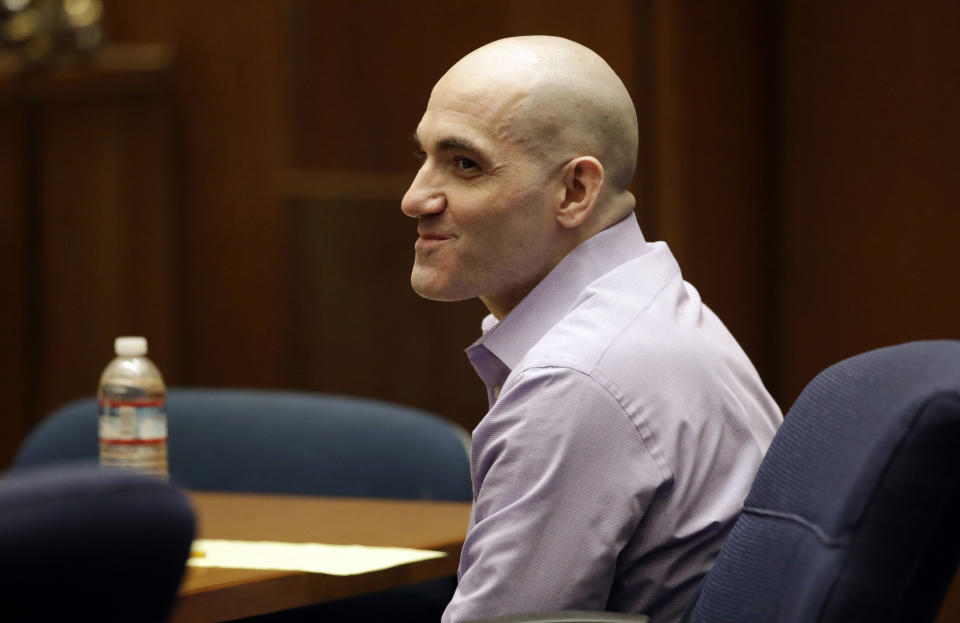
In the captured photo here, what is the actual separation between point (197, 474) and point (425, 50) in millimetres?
1896

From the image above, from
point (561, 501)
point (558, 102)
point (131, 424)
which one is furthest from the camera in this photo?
point (131, 424)

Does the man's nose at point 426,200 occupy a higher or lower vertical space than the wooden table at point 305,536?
higher

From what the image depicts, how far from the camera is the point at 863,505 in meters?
1.25

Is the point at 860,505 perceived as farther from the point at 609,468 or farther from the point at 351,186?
the point at 351,186

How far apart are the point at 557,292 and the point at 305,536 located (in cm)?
52

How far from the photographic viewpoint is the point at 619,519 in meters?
1.53

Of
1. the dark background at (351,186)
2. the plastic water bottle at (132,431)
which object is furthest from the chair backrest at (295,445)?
the dark background at (351,186)

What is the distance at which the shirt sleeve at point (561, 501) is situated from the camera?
5.00ft

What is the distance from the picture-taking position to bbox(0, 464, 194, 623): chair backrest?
2.60 ft

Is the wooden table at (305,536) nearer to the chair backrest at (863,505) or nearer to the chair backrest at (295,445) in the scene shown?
the chair backrest at (295,445)

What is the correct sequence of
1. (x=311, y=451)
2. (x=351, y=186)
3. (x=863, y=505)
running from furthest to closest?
(x=351, y=186) → (x=311, y=451) → (x=863, y=505)

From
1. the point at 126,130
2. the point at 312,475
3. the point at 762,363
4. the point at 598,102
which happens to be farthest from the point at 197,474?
the point at 126,130

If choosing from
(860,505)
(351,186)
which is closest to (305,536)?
(860,505)

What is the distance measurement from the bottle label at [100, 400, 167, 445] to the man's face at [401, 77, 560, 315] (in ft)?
1.83
